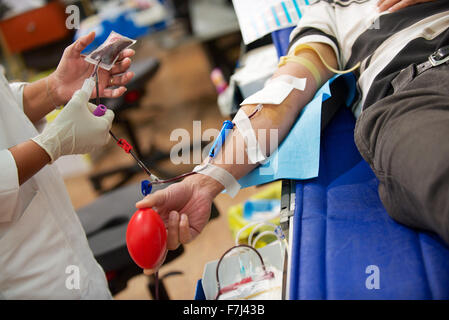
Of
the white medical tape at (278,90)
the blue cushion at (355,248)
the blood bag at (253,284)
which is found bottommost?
the blood bag at (253,284)

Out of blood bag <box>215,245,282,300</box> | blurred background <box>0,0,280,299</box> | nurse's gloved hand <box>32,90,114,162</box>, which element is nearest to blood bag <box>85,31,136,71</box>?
nurse's gloved hand <box>32,90,114,162</box>

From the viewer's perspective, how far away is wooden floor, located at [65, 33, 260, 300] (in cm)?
140

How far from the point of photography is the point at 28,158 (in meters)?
0.78

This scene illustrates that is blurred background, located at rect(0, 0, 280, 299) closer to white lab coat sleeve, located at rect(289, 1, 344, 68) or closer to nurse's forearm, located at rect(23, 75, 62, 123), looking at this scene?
white lab coat sleeve, located at rect(289, 1, 344, 68)

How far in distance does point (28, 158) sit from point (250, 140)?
49 centimetres

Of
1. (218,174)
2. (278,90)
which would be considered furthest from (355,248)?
(278,90)

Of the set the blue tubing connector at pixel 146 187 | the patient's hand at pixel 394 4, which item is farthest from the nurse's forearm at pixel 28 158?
the patient's hand at pixel 394 4

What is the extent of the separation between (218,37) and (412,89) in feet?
5.87

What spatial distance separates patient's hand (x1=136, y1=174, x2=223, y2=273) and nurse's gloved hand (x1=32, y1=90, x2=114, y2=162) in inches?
8.5

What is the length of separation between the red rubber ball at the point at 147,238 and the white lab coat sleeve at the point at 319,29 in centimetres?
71

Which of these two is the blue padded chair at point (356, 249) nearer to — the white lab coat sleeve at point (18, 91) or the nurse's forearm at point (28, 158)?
the nurse's forearm at point (28, 158)

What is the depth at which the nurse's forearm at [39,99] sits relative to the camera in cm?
100

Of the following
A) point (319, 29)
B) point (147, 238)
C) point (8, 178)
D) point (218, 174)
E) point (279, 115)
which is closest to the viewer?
point (147, 238)

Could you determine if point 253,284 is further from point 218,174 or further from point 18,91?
point 18,91
